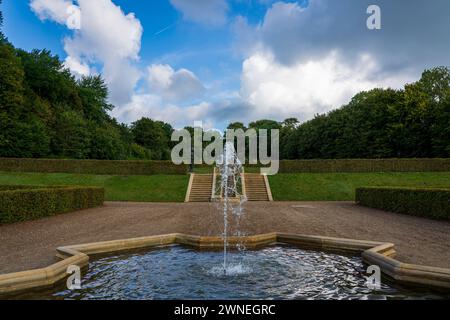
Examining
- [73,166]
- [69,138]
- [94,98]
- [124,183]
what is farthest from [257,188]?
[94,98]

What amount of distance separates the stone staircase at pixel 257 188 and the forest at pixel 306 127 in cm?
2309

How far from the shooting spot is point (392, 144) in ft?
148

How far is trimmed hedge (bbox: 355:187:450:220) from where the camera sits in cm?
1401

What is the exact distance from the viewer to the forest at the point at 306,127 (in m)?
40.4

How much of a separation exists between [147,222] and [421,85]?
44.5m

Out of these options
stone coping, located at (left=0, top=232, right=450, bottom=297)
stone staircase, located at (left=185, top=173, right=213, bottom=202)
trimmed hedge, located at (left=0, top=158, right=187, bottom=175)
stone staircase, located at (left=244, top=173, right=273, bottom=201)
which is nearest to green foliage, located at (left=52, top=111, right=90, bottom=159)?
trimmed hedge, located at (left=0, top=158, right=187, bottom=175)

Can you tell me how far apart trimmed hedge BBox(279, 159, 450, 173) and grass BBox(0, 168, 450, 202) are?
138 centimetres

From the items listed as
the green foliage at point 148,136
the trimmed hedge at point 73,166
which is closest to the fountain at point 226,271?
the trimmed hedge at point 73,166

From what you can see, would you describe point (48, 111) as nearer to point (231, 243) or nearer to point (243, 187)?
point (243, 187)

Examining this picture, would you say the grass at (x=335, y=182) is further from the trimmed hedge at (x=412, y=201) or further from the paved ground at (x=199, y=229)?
the paved ground at (x=199, y=229)

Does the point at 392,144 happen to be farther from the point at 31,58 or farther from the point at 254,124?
the point at 254,124

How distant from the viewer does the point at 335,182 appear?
91.7 ft

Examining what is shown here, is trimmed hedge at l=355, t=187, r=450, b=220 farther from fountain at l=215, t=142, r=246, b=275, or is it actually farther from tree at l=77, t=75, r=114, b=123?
tree at l=77, t=75, r=114, b=123

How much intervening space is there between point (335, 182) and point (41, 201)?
69.3 ft
